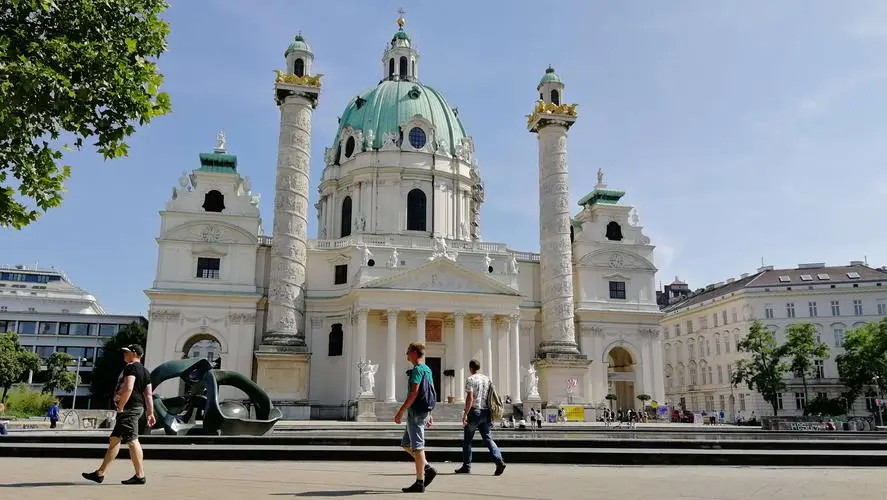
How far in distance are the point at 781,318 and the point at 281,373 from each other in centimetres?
4468

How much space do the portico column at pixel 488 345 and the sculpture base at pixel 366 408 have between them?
770cm

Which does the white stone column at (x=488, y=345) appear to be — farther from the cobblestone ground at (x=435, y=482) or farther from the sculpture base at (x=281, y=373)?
the cobblestone ground at (x=435, y=482)

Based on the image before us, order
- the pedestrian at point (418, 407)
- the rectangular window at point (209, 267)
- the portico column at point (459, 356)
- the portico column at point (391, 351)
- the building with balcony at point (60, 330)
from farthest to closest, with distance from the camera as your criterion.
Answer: the building with balcony at point (60, 330), the rectangular window at point (209, 267), the portico column at point (459, 356), the portico column at point (391, 351), the pedestrian at point (418, 407)

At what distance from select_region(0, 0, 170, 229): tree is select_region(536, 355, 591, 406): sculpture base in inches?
1401

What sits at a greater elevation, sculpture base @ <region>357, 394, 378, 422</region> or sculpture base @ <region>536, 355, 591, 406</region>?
sculpture base @ <region>536, 355, 591, 406</region>

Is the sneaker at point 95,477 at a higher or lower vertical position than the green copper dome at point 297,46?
lower

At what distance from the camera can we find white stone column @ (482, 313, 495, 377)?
1741 inches

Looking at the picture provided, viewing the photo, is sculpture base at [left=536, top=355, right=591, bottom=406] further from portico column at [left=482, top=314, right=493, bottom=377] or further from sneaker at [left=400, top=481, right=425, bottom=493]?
sneaker at [left=400, top=481, right=425, bottom=493]

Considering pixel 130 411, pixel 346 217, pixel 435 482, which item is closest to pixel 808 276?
pixel 346 217

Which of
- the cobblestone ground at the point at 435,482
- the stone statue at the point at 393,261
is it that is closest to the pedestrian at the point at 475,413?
the cobblestone ground at the point at 435,482

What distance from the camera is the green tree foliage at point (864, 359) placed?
4994cm

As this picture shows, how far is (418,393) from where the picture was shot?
30.4ft

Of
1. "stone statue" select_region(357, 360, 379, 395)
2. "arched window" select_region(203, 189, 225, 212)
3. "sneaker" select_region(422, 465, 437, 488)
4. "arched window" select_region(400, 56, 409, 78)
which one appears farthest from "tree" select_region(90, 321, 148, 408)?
"sneaker" select_region(422, 465, 437, 488)

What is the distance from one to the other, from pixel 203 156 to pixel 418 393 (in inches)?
1724
